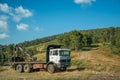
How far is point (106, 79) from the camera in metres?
22.5

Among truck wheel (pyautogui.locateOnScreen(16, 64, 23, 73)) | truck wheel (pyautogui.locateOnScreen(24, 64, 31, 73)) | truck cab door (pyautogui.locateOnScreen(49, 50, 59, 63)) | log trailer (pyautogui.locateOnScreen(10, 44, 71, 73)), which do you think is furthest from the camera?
truck wheel (pyautogui.locateOnScreen(16, 64, 23, 73))

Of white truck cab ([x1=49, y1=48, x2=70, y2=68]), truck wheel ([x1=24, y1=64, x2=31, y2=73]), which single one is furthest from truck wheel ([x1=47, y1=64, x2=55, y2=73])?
truck wheel ([x1=24, y1=64, x2=31, y2=73])

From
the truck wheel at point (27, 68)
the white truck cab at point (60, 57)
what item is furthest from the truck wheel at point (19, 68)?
the white truck cab at point (60, 57)

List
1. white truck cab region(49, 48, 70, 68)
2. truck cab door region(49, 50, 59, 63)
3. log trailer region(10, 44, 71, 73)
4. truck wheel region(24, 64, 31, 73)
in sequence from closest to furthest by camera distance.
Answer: white truck cab region(49, 48, 70, 68) < log trailer region(10, 44, 71, 73) < truck cab door region(49, 50, 59, 63) < truck wheel region(24, 64, 31, 73)

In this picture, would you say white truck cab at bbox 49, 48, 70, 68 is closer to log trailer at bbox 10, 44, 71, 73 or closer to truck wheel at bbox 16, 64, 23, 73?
log trailer at bbox 10, 44, 71, 73

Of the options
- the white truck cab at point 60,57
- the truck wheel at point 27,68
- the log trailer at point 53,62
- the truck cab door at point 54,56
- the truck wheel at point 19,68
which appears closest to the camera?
the white truck cab at point 60,57

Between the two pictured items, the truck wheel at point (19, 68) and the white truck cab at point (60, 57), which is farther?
the truck wheel at point (19, 68)

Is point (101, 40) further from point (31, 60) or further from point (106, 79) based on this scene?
point (106, 79)

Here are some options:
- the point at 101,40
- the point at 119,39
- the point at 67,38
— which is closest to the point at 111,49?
the point at 119,39

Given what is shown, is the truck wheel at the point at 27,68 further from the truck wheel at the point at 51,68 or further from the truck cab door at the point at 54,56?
the truck cab door at the point at 54,56

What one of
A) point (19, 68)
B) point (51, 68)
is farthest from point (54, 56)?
point (19, 68)

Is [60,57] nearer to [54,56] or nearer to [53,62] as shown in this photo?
[54,56]

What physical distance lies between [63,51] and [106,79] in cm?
1118

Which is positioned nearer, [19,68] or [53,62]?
[53,62]
